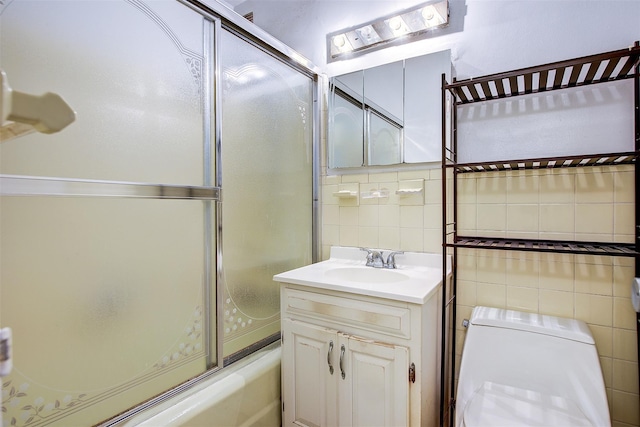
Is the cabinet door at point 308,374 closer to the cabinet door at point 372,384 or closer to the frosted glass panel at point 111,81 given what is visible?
the cabinet door at point 372,384

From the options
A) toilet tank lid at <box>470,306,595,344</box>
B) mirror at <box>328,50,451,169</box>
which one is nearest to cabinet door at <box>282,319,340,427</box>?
toilet tank lid at <box>470,306,595,344</box>

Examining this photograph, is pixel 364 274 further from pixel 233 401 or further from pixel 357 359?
pixel 233 401

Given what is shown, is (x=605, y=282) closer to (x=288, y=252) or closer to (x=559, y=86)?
(x=559, y=86)

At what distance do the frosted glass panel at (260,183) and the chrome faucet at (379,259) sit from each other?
0.40 m

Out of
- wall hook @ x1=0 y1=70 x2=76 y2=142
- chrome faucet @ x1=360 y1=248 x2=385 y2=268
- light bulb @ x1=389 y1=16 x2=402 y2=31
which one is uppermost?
light bulb @ x1=389 y1=16 x2=402 y2=31

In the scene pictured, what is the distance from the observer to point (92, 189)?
1.01m

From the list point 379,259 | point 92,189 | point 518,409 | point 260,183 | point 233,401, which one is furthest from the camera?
point 379,259

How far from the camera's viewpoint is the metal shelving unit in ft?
3.81

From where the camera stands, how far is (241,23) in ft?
4.85

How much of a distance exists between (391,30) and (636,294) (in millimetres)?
1559

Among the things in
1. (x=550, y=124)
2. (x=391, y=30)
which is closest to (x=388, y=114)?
(x=391, y=30)

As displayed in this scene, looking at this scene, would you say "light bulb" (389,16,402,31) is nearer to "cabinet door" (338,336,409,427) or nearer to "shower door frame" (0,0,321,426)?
"shower door frame" (0,0,321,426)

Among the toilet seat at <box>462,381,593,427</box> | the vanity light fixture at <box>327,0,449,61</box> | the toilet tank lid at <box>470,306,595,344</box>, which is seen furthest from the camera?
the vanity light fixture at <box>327,0,449,61</box>

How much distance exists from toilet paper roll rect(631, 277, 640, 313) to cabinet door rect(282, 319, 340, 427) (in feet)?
3.52
